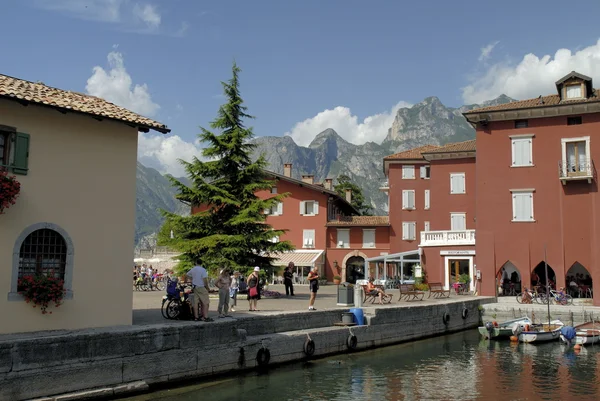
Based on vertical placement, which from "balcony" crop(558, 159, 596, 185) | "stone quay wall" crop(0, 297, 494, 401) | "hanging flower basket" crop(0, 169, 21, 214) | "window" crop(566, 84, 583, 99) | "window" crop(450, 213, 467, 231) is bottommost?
"stone quay wall" crop(0, 297, 494, 401)

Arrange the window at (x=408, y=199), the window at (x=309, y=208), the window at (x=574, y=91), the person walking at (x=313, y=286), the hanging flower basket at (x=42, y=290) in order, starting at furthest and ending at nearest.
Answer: the window at (x=309, y=208)
the window at (x=408, y=199)
the window at (x=574, y=91)
the person walking at (x=313, y=286)
the hanging flower basket at (x=42, y=290)

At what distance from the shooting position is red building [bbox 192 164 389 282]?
49.6 metres

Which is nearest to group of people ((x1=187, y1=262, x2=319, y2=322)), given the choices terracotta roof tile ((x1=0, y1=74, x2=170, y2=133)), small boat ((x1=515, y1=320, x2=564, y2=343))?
terracotta roof tile ((x1=0, y1=74, x2=170, y2=133))

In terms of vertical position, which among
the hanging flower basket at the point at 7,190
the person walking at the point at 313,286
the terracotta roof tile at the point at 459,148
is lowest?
the person walking at the point at 313,286

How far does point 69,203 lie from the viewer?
47.8ft

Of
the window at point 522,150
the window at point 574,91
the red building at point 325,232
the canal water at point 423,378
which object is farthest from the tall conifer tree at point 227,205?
the red building at point 325,232

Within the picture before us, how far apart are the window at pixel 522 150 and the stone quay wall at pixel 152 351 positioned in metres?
15.5

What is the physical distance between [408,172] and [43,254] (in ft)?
126

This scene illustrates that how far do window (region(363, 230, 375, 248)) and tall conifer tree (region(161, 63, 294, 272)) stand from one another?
72.9 feet

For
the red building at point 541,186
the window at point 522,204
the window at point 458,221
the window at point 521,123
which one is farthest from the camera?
the window at point 458,221

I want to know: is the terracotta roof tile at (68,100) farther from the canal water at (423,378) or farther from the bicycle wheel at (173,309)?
the canal water at (423,378)

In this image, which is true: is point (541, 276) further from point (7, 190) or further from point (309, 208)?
point (7, 190)

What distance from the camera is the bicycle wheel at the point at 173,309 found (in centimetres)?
1662

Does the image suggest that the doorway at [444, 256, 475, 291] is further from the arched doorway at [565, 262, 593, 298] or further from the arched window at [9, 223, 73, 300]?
the arched window at [9, 223, 73, 300]
